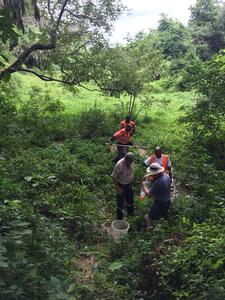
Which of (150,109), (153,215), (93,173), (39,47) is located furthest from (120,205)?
(150,109)

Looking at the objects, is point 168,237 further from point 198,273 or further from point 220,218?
point 198,273

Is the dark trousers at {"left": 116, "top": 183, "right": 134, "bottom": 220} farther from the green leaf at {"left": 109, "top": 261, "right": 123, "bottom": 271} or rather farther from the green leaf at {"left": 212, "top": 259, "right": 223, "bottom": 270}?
the green leaf at {"left": 212, "top": 259, "right": 223, "bottom": 270}

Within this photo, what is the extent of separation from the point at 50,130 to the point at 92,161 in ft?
8.77

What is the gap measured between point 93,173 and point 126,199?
202 cm

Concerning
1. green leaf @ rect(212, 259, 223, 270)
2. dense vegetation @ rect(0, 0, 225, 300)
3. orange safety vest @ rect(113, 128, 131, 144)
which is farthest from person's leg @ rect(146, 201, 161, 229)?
orange safety vest @ rect(113, 128, 131, 144)

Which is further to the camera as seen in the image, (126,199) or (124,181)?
(126,199)

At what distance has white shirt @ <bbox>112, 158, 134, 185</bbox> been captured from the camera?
7457 millimetres

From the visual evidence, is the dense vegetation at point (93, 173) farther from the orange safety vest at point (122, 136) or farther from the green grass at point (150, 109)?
the orange safety vest at point (122, 136)

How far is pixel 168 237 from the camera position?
239 inches

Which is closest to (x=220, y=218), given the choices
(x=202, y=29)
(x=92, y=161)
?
(x=92, y=161)

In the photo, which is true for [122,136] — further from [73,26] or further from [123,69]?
[73,26]

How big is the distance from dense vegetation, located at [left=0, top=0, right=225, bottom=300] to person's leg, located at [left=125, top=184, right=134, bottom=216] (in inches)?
6.2

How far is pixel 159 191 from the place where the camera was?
6645mm

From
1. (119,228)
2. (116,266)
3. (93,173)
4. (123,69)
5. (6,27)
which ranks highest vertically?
(6,27)
